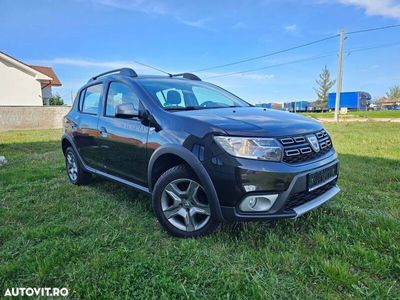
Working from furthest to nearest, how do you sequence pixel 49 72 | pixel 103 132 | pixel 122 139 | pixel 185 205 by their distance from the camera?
pixel 49 72 < pixel 103 132 < pixel 122 139 < pixel 185 205

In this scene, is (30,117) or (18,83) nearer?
(30,117)

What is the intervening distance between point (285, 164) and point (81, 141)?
3.09 m

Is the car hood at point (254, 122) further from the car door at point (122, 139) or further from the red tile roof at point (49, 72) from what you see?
the red tile roof at point (49, 72)

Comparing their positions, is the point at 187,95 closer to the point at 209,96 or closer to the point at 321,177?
the point at 209,96

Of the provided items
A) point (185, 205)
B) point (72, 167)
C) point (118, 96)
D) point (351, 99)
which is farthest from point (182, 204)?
point (351, 99)

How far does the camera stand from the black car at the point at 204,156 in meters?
2.37

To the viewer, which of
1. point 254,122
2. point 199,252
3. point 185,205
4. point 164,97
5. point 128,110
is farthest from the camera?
point 164,97

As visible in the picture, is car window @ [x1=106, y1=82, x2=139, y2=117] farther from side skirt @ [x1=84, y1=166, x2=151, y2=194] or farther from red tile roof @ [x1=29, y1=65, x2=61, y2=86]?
red tile roof @ [x1=29, y1=65, x2=61, y2=86]

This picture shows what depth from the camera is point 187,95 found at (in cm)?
363

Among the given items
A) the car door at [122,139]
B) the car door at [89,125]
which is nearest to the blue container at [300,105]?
the car door at [89,125]

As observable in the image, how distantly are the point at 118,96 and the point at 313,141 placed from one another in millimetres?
2309

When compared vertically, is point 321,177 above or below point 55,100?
below

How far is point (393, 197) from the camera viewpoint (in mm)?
3682

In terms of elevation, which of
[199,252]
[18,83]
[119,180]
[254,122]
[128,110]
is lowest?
[199,252]
